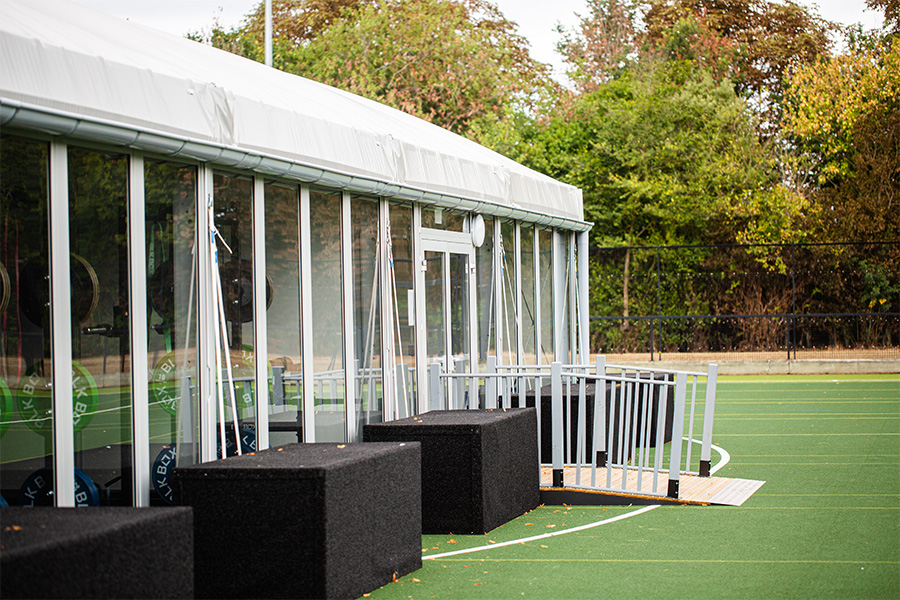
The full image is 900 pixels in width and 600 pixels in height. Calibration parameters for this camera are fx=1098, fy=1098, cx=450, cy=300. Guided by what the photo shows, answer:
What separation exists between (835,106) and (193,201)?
25416 mm

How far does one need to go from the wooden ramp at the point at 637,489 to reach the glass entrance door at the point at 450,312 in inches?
50.8

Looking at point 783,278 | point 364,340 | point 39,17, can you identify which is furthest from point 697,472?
point 783,278

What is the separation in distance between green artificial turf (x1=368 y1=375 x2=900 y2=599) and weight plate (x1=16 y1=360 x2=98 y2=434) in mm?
1917

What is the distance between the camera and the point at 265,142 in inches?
284

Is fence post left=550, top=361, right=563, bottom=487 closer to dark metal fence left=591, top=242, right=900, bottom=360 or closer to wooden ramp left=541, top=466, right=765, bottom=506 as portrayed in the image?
wooden ramp left=541, top=466, right=765, bottom=506

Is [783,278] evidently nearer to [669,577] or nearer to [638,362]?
[638,362]

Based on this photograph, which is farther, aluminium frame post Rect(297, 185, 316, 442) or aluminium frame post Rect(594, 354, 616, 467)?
aluminium frame post Rect(594, 354, 616, 467)

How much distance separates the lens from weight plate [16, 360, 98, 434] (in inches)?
226

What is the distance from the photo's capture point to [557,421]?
9383mm

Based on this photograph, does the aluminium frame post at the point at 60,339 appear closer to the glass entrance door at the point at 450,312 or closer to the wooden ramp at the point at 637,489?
the glass entrance door at the point at 450,312

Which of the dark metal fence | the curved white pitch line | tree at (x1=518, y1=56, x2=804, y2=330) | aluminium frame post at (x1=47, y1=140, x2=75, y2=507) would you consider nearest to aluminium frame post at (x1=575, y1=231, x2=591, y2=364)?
the curved white pitch line

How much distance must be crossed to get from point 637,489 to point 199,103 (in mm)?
4999

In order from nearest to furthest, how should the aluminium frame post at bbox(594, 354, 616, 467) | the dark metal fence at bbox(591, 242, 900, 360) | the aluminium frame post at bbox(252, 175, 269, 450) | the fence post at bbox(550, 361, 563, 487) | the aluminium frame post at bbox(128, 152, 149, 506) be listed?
1. the aluminium frame post at bbox(128, 152, 149, 506)
2. the aluminium frame post at bbox(252, 175, 269, 450)
3. the fence post at bbox(550, 361, 563, 487)
4. the aluminium frame post at bbox(594, 354, 616, 467)
5. the dark metal fence at bbox(591, 242, 900, 360)

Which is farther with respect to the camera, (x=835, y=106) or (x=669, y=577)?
(x=835, y=106)
